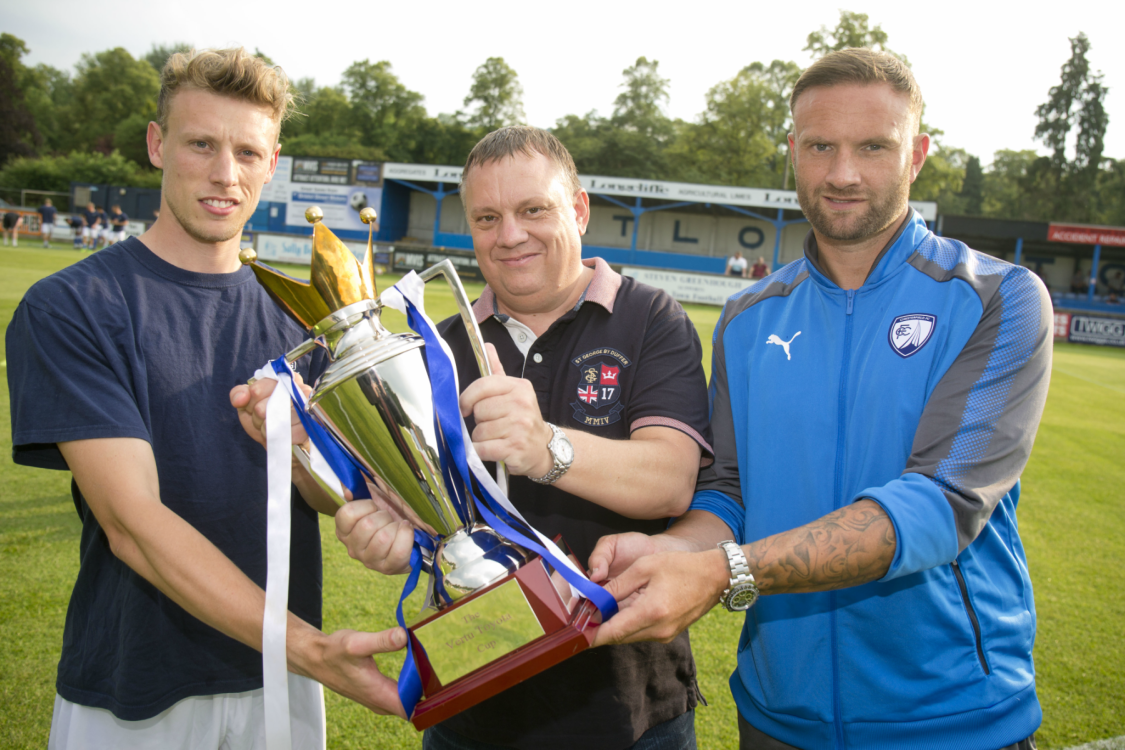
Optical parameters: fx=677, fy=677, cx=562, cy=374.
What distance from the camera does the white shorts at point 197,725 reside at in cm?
198

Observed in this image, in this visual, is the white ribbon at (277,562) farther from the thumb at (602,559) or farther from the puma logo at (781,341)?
the puma logo at (781,341)

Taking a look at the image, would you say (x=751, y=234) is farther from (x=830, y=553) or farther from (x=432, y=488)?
(x=432, y=488)

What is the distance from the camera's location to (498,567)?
1.50 meters

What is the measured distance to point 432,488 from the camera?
5.21 ft

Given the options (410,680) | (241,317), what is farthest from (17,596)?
(410,680)

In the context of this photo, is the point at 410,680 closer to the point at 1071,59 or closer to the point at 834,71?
the point at 834,71

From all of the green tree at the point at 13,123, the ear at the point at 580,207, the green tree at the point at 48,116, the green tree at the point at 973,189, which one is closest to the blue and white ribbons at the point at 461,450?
the ear at the point at 580,207

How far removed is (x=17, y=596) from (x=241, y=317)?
2.93 meters

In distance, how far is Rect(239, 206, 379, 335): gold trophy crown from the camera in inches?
58.9

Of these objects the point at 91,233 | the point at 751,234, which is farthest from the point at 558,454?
the point at 751,234

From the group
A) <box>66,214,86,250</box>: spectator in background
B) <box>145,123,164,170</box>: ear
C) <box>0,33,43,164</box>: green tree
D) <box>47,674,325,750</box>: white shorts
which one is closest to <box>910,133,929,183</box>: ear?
<box>145,123,164,170</box>: ear

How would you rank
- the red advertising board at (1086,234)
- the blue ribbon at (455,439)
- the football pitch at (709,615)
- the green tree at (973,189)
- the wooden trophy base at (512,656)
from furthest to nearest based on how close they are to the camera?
the green tree at (973,189)
the red advertising board at (1086,234)
the football pitch at (709,615)
the blue ribbon at (455,439)
the wooden trophy base at (512,656)

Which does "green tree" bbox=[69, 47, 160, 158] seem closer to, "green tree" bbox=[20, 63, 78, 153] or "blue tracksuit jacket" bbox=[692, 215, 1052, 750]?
"green tree" bbox=[20, 63, 78, 153]

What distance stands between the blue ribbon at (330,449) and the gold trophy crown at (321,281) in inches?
5.3
